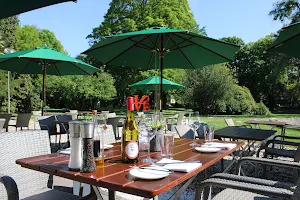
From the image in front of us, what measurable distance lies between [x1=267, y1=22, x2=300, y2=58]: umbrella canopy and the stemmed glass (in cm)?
242

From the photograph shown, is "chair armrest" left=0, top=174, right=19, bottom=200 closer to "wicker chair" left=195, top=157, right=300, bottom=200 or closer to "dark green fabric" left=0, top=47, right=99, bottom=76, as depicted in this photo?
"wicker chair" left=195, top=157, right=300, bottom=200

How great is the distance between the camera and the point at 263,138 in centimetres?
377

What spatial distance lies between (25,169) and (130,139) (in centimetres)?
98

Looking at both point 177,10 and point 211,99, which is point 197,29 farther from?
point 211,99

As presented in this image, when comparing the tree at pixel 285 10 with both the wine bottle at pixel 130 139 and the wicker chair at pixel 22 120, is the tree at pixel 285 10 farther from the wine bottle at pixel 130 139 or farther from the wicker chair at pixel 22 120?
the wine bottle at pixel 130 139

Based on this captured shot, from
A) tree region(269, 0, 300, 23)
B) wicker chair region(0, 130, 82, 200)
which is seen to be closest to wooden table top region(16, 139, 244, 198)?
wicker chair region(0, 130, 82, 200)

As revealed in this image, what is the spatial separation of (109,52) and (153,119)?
3.05 metres

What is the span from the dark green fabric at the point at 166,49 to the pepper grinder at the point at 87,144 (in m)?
2.68

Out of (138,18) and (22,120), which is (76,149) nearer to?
(22,120)

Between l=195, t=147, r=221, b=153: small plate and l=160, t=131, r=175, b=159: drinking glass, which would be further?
l=195, t=147, r=221, b=153: small plate

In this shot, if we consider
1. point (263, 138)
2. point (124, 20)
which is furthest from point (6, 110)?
point (263, 138)

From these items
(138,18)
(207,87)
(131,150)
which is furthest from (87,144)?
(207,87)

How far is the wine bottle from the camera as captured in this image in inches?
68.9

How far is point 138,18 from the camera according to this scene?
19.8 m
